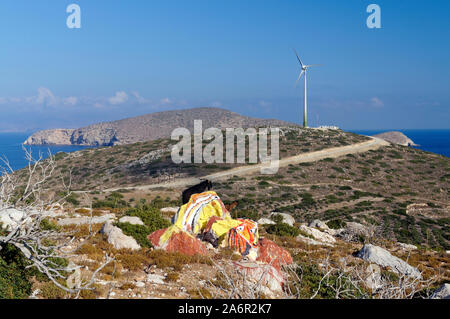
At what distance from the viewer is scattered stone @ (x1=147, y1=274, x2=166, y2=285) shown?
10648mm

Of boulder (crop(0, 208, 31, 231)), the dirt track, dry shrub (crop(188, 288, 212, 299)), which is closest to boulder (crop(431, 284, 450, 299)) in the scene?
dry shrub (crop(188, 288, 212, 299))

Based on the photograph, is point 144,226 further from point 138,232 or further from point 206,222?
point 206,222

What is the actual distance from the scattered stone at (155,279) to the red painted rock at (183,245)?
2.52m

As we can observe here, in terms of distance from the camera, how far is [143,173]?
64250 millimetres

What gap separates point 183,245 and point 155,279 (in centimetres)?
302

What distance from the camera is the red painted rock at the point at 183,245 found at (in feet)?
44.9

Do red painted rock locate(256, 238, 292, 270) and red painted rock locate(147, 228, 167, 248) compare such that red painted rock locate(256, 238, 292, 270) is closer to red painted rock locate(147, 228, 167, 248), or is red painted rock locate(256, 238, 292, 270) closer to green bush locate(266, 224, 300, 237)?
red painted rock locate(147, 228, 167, 248)

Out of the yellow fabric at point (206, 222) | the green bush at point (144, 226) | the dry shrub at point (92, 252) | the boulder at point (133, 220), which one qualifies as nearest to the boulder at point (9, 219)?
the dry shrub at point (92, 252)

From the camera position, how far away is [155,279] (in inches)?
427

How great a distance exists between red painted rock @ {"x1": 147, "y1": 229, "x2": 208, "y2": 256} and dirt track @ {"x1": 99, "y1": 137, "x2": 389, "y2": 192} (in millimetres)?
37900

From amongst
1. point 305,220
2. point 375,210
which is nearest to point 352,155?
point 375,210

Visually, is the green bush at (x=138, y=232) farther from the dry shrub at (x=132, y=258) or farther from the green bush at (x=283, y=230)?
the green bush at (x=283, y=230)

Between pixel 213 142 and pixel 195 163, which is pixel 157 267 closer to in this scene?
pixel 195 163

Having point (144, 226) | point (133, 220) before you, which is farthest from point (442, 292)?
point (133, 220)
